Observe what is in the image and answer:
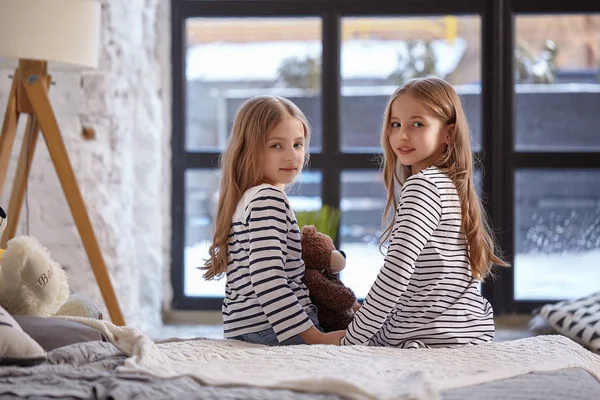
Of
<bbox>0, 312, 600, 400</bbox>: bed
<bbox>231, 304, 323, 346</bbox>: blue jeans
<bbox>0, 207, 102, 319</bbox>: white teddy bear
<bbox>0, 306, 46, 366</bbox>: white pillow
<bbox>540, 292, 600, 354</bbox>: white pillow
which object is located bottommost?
<bbox>540, 292, 600, 354</bbox>: white pillow

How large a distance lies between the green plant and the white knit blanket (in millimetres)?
2435

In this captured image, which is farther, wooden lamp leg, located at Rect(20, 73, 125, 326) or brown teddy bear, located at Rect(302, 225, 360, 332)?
wooden lamp leg, located at Rect(20, 73, 125, 326)

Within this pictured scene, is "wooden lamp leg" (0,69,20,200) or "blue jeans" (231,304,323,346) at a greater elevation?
"wooden lamp leg" (0,69,20,200)

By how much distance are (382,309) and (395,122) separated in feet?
1.62

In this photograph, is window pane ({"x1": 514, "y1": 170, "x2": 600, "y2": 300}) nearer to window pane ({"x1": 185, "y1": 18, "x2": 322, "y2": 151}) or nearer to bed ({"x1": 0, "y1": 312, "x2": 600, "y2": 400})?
window pane ({"x1": 185, "y1": 18, "x2": 322, "y2": 151})

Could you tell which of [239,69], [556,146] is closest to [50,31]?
[239,69]

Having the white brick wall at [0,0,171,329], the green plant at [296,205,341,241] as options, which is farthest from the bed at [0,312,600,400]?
the green plant at [296,205,341,241]

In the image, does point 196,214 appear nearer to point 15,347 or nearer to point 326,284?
point 326,284

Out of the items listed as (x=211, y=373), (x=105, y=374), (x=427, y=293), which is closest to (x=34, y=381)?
(x=105, y=374)

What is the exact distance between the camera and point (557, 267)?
15.6 ft

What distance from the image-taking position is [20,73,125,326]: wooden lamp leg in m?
3.04

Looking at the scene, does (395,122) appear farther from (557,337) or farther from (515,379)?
(515,379)

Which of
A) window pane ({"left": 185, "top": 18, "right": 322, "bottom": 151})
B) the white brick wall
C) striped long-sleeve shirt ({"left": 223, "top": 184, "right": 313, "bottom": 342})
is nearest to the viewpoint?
striped long-sleeve shirt ({"left": 223, "top": 184, "right": 313, "bottom": 342})

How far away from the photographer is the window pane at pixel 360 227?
4797 mm
